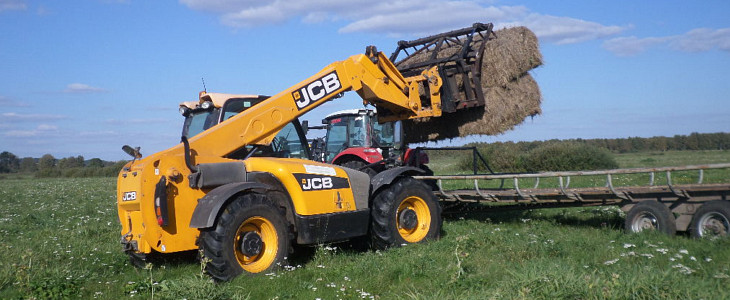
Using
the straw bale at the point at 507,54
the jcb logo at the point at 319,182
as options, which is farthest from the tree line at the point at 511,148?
the jcb logo at the point at 319,182

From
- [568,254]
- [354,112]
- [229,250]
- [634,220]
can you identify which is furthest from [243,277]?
[354,112]

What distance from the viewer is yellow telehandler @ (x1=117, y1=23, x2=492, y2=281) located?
6746 millimetres

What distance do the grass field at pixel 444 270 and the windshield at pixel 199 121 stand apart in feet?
6.28

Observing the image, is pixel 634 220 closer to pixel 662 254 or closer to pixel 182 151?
pixel 662 254

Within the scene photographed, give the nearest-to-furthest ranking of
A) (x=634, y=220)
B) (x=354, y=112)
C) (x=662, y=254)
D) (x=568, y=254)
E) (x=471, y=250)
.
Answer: (x=662, y=254), (x=568, y=254), (x=471, y=250), (x=634, y=220), (x=354, y=112)

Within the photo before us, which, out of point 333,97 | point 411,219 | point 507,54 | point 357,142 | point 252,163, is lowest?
point 411,219

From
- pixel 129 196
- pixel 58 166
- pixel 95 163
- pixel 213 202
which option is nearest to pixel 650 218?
pixel 213 202

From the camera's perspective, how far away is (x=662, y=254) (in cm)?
692

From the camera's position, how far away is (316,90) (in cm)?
826

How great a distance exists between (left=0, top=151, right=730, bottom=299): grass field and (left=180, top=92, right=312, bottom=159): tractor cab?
1493 mm

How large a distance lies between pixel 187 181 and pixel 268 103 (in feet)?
4.92

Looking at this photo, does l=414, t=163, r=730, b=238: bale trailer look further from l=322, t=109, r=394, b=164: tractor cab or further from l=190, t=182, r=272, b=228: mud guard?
l=190, t=182, r=272, b=228: mud guard

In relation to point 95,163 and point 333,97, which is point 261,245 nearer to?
point 333,97

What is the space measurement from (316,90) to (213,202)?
2315 mm
